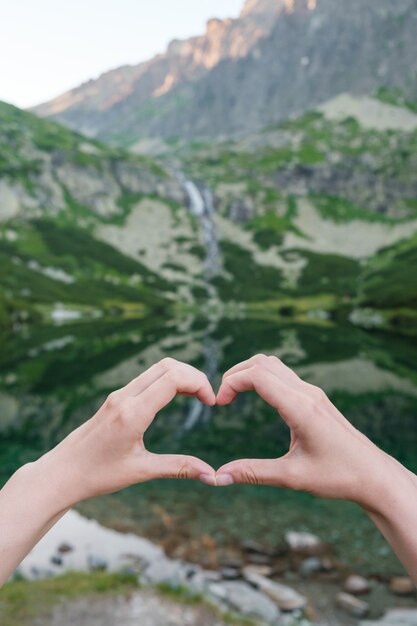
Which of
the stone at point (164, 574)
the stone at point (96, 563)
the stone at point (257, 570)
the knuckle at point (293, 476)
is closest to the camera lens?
the knuckle at point (293, 476)

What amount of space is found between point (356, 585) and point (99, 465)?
639 inches


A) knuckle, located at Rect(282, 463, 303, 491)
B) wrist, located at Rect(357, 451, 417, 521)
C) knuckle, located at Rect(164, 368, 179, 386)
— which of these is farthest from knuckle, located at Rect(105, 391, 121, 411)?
wrist, located at Rect(357, 451, 417, 521)

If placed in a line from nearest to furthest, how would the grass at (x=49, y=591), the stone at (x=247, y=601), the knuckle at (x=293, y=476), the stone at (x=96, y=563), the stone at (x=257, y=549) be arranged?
the knuckle at (x=293, y=476) → the grass at (x=49, y=591) → the stone at (x=247, y=601) → the stone at (x=96, y=563) → the stone at (x=257, y=549)

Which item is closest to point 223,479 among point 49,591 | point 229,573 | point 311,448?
point 311,448

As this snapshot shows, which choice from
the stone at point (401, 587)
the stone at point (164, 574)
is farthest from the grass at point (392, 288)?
the stone at point (164, 574)

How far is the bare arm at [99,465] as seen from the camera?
3.45 m

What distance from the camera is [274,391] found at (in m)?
3.48

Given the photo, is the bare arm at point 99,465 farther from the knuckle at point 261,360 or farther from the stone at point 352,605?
the stone at point 352,605

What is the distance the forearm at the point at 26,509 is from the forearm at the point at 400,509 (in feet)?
6.78

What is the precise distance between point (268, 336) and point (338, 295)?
10171 centimetres

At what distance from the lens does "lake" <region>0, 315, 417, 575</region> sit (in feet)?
72.4

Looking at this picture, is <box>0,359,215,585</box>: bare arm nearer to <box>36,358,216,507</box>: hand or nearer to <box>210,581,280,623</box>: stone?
<box>36,358,216,507</box>: hand

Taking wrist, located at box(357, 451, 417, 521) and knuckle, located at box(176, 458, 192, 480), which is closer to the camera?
wrist, located at box(357, 451, 417, 521)

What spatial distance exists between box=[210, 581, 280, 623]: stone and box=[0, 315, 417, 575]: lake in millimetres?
3167
